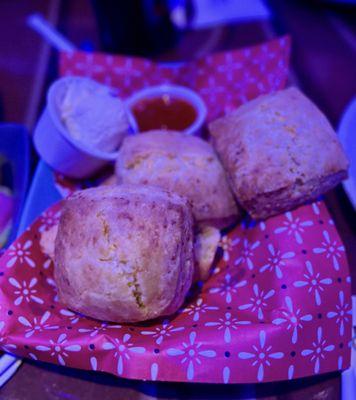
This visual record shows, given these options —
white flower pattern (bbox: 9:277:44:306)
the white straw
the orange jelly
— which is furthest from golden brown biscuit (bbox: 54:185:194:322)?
the white straw

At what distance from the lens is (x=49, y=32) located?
8.14 ft

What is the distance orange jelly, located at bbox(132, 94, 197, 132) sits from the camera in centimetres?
182

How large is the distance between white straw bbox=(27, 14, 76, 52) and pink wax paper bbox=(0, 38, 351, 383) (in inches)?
56.1

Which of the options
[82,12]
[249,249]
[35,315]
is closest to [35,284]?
[35,315]

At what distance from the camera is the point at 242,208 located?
4.64ft

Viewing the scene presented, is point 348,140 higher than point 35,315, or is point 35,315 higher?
point 348,140

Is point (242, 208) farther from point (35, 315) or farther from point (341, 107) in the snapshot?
point (341, 107)

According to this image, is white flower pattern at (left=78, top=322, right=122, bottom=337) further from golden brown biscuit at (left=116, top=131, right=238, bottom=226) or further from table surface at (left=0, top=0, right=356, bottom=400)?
golden brown biscuit at (left=116, top=131, right=238, bottom=226)

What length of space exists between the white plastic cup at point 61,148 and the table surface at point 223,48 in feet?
1.88

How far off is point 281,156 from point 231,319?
1.81 feet

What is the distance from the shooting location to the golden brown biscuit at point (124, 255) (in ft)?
3.38

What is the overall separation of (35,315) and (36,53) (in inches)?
74.6

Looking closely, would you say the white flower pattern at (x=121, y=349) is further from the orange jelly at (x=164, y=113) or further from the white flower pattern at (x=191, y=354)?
the orange jelly at (x=164, y=113)

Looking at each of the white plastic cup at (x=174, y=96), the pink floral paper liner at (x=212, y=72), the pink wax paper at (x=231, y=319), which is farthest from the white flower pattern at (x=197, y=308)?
the pink floral paper liner at (x=212, y=72)
